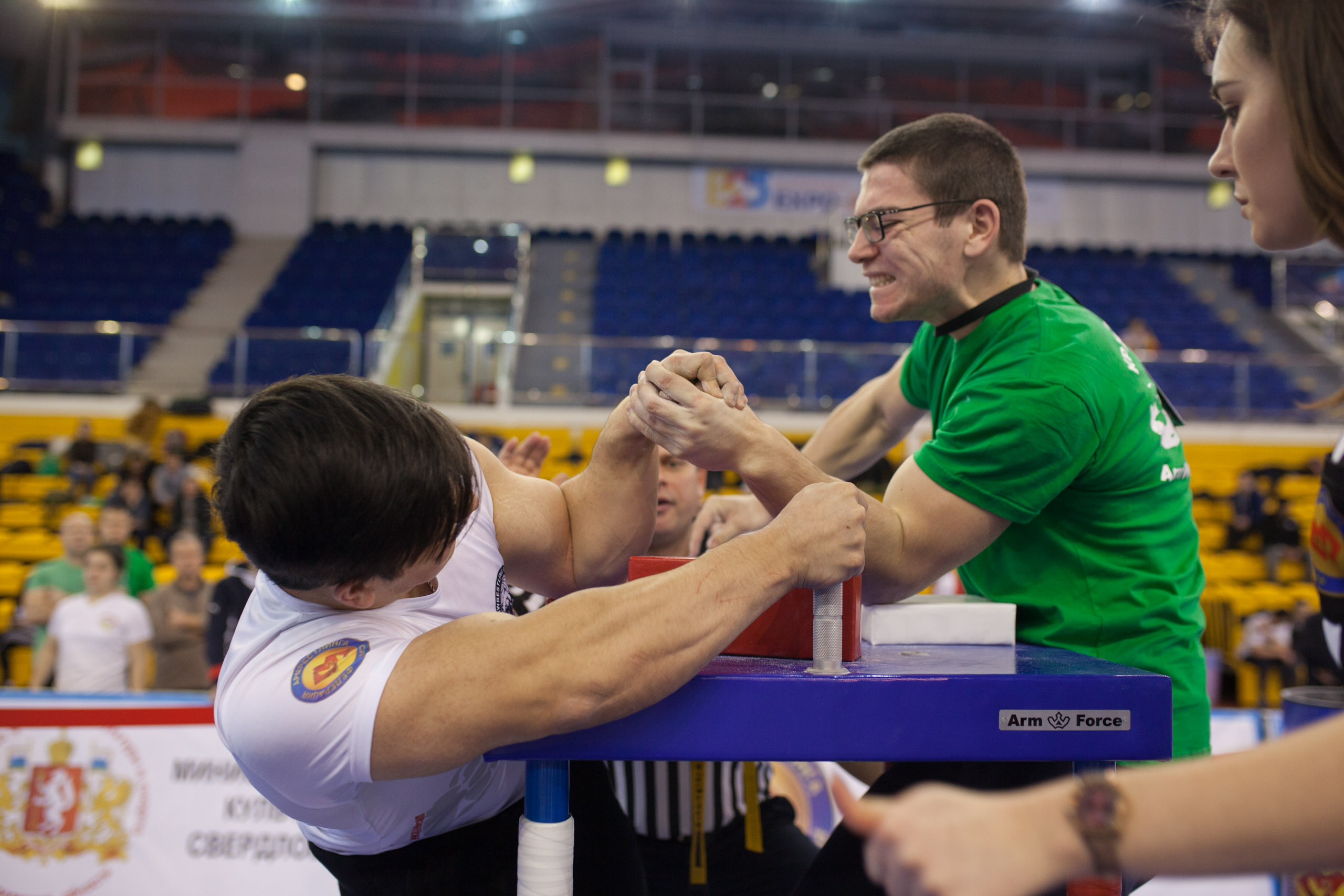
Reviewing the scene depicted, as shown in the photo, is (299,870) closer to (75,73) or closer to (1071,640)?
(1071,640)

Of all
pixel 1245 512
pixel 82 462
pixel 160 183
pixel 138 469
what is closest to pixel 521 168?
pixel 160 183

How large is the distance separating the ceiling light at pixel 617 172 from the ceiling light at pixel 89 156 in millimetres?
8320

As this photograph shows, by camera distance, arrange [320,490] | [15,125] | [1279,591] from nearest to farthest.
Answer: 1. [320,490]
2. [1279,591]
3. [15,125]

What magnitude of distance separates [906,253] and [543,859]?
4.40ft

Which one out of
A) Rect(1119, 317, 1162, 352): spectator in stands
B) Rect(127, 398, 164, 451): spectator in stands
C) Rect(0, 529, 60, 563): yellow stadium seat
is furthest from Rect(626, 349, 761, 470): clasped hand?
Rect(1119, 317, 1162, 352): spectator in stands

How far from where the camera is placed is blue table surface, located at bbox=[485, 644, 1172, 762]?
1140 mm

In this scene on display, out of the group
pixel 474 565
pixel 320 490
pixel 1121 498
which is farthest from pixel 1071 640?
pixel 320 490

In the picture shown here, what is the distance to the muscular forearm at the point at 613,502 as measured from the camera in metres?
1.64

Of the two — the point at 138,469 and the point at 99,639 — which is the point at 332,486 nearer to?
the point at 99,639

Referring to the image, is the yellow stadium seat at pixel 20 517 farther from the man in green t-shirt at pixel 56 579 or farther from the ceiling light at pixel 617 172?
the ceiling light at pixel 617 172

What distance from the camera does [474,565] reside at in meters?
1.48

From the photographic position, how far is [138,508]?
7.96 metres

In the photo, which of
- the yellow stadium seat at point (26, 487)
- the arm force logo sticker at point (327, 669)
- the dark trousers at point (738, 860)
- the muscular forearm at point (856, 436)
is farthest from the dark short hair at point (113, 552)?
the arm force logo sticker at point (327, 669)

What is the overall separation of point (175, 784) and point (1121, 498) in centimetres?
333
